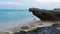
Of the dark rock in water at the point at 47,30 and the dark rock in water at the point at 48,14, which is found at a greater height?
the dark rock in water at the point at 47,30

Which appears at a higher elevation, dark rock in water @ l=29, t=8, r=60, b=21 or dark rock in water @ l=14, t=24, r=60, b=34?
dark rock in water @ l=14, t=24, r=60, b=34

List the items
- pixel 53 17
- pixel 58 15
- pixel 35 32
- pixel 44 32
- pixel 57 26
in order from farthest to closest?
pixel 53 17 → pixel 58 15 → pixel 57 26 → pixel 44 32 → pixel 35 32

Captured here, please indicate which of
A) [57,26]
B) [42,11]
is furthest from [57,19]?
[57,26]

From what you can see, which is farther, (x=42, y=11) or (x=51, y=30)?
(x=42, y=11)

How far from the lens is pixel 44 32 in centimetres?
524

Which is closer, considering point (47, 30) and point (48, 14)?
point (47, 30)

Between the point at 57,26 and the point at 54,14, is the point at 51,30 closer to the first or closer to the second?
the point at 57,26

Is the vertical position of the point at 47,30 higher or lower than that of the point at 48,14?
higher

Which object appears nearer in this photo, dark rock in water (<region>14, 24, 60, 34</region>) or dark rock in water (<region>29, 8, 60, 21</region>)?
dark rock in water (<region>14, 24, 60, 34</region>)

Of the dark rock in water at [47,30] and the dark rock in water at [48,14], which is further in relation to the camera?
the dark rock in water at [48,14]

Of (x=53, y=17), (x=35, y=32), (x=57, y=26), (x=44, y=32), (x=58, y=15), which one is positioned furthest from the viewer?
Result: (x=53, y=17)

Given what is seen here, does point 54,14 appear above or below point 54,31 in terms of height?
below

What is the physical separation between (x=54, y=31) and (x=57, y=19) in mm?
16437

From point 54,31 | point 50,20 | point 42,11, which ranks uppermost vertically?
point 54,31
